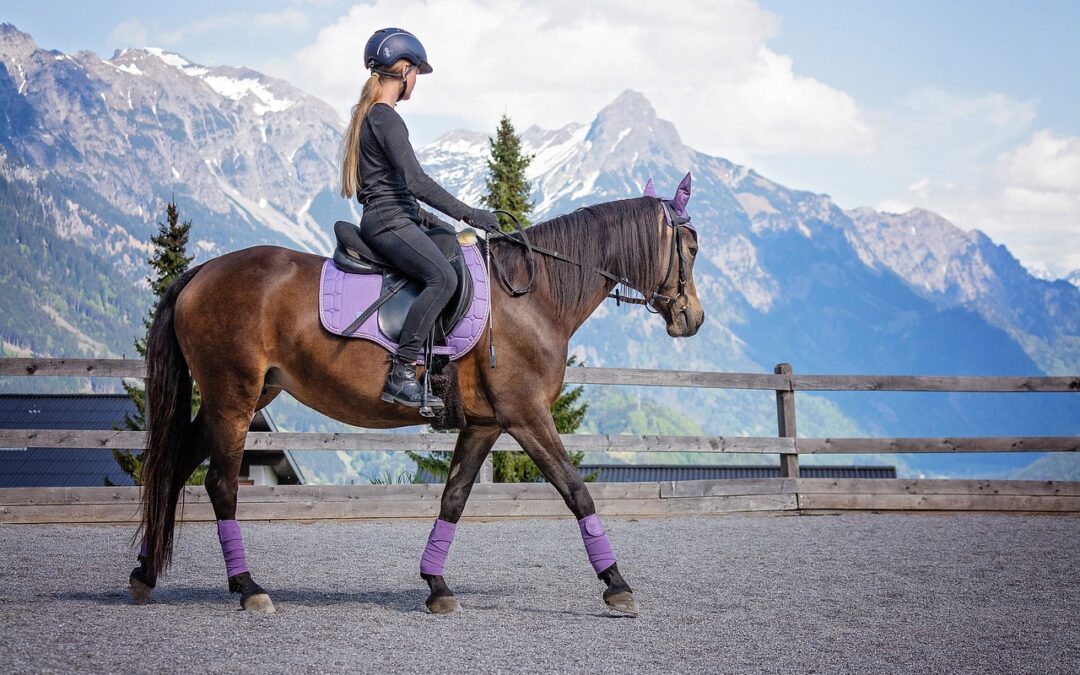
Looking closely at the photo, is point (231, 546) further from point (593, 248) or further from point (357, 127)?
point (593, 248)

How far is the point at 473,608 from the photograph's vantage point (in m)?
5.66

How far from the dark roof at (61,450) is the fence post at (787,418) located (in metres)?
14.7

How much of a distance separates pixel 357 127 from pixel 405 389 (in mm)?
1474

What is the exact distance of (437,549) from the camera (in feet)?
19.1

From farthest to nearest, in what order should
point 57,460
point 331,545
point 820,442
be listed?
point 57,460 → point 820,442 → point 331,545

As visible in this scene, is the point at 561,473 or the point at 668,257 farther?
the point at 668,257

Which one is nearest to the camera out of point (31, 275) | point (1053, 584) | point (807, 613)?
point (807, 613)

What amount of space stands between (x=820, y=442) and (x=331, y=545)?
535 cm

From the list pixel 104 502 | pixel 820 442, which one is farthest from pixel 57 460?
pixel 820 442

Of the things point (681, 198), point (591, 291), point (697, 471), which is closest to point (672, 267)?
point (681, 198)

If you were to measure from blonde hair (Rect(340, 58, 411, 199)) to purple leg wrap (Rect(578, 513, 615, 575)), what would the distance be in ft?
7.31

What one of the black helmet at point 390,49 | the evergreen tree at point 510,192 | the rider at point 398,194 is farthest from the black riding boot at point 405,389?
the evergreen tree at point 510,192

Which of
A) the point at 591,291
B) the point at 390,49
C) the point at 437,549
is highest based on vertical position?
the point at 390,49

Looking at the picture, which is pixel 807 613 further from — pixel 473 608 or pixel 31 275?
pixel 31 275
